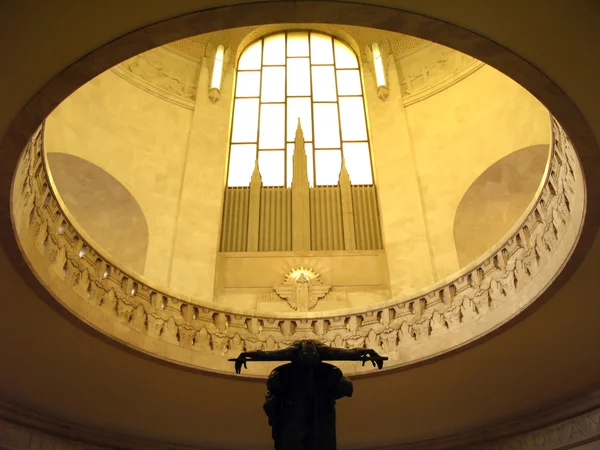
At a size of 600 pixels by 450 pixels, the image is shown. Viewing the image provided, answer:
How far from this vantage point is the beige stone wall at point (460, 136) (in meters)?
14.9

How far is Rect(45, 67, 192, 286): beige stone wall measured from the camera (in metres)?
15.0

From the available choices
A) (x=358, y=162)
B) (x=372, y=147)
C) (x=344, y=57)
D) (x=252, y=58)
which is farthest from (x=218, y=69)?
(x=372, y=147)

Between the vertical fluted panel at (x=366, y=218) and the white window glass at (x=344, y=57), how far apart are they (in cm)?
559

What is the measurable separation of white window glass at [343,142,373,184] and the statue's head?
500 inches

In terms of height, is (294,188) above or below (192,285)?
above

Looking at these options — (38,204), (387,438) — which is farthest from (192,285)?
(38,204)

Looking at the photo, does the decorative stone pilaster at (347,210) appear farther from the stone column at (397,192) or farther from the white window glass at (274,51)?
the white window glass at (274,51)

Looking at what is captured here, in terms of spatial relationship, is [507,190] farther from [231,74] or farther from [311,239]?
[231,74]

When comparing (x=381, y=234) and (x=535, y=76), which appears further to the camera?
(x=381, y=234)

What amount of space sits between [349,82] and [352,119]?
1.74 m

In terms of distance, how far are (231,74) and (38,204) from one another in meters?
12.5

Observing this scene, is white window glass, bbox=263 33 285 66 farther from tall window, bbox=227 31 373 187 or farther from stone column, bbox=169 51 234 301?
stone column, bbox=169 51 234 301

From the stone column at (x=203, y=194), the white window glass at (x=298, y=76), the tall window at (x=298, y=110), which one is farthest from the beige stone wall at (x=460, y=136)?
the stone column at (x=203, y=194)

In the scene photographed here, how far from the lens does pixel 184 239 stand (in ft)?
49.0
